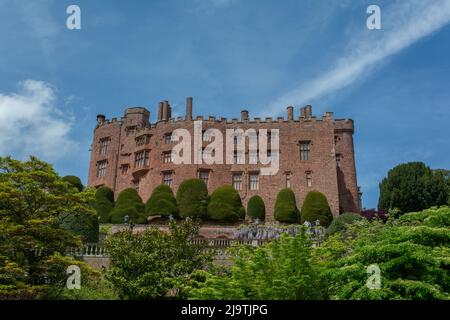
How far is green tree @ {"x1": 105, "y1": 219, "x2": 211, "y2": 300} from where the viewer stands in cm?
1820

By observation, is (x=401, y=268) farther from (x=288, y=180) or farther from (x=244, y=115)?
(x=244, y=115)

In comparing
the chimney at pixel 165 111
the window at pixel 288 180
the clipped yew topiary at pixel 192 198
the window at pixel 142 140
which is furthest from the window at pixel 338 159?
the window at pixel 142 140

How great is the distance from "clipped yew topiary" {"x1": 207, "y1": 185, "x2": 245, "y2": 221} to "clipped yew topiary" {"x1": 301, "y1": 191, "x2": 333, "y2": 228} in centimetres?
492

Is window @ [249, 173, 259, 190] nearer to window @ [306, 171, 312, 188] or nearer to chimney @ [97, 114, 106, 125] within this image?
window @ [306, 171, 312, 188]

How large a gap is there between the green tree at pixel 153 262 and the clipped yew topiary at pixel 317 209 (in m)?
20.4

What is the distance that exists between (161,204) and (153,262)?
69.9 ft

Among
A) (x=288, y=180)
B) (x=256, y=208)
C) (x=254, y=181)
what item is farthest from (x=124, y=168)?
(x=288, y=180)

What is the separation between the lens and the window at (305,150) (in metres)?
43.1

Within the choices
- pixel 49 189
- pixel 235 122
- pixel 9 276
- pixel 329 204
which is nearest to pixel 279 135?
pixel 235 122

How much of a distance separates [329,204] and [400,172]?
662 centimetres

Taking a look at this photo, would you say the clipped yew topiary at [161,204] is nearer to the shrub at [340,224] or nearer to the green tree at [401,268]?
the shrub at [340,224]

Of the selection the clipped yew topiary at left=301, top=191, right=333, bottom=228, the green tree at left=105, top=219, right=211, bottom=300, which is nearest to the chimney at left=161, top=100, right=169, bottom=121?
the clipped yew topiary at left=301, top=191, right=333, bottom=228

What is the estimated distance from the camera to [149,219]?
40688 millimetres
